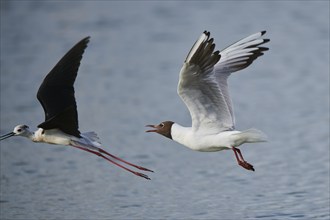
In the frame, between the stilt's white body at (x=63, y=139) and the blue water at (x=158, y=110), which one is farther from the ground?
the blue water at (x=158, y=110)

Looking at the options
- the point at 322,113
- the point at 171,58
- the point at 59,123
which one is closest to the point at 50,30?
the point at 171,58

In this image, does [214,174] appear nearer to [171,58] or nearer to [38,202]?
[38,202]

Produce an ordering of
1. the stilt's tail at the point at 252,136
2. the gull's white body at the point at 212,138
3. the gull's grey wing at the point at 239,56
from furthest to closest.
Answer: the gull's grey wing at the point at 239,56 < the gull's white body at the point at 212,138 < the stilt's tail at the point at 252,136

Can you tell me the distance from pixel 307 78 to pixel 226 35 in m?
2.77

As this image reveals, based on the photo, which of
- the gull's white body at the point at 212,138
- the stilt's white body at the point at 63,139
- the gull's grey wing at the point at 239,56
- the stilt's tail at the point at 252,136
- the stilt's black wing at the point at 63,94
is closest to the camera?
the stilt's tail at the point at 252,136

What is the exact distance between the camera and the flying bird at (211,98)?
9945 millimetres

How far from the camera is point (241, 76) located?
17.6 m

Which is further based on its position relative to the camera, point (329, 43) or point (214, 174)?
point (329, 43)

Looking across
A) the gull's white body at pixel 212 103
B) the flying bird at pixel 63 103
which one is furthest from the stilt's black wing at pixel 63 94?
the gull's white body at pixel 212 103

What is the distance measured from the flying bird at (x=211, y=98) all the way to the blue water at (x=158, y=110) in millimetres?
1442

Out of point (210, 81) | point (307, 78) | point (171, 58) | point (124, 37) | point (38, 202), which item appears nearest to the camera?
point (210, 81)

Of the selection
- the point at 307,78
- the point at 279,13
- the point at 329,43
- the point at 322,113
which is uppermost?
the point at 279,13

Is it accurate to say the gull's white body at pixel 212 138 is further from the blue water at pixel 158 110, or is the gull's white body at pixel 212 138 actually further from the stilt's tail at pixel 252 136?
the blue water at pixel 158 110

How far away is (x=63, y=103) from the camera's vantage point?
435 inches
